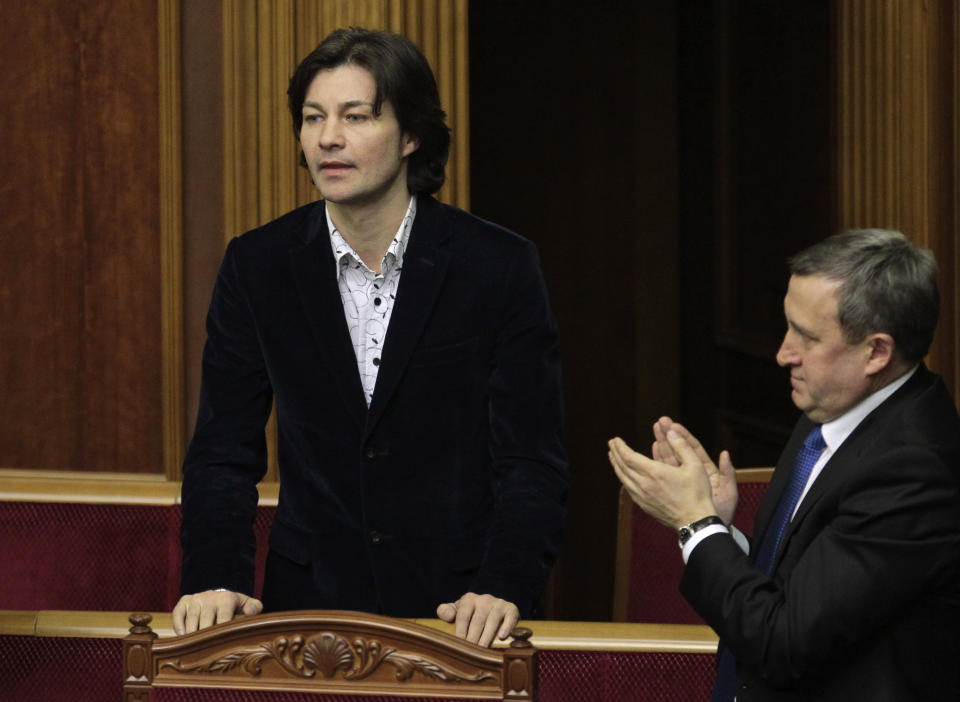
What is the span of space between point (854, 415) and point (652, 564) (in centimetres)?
155

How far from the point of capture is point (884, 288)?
1859 mm

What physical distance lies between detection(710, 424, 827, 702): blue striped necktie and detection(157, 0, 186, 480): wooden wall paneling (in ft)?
6.40

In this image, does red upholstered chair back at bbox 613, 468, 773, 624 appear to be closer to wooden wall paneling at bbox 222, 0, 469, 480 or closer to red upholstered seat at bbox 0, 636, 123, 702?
wooden wall paneling at bbox 222, 0, 469, 480

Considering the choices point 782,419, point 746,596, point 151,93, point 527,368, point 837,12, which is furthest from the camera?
point 782,419

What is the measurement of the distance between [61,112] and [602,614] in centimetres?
295

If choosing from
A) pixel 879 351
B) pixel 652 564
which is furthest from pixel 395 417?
pixel 652 564

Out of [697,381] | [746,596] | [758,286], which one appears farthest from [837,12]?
[746,596]

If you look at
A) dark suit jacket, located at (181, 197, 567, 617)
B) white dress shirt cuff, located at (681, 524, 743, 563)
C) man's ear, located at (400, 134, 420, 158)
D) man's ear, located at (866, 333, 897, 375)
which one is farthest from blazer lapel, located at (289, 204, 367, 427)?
man's ear, located at (866, 333, 897, 375)

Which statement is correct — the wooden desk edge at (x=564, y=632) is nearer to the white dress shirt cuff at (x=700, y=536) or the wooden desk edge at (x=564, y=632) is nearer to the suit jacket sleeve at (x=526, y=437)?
the suit jacket sleeve at (x=526, y=437)

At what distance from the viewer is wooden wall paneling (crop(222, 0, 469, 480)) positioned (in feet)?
12.0

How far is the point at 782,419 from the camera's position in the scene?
5391 millimetres

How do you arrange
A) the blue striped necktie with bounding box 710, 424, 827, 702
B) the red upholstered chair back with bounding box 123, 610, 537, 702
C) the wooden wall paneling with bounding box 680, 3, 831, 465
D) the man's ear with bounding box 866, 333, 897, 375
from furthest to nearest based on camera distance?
1. the wooden wall paneling with bounding box 680, 3, 831, 465
2. the blue striped necktie with bounding box 710, 424, 827, 702
3. the man's ear with bounding box 866, 333, 897, 375
4. the red upholstered chair back with bounding box 123, 610, 537, 702

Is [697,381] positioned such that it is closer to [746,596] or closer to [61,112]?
[61,112]

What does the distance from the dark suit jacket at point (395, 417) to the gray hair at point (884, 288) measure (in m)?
0.49
